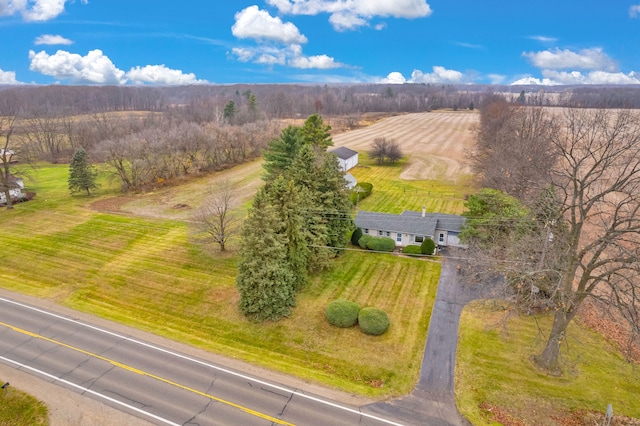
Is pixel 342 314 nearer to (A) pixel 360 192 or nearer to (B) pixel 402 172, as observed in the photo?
(A) pixel 360 192

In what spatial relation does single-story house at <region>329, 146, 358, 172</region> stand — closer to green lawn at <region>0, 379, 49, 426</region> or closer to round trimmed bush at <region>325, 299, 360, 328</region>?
round trimmed bush at <region>325, 299, 360, 328</region>

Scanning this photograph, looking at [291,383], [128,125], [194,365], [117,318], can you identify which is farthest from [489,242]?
[128,125]

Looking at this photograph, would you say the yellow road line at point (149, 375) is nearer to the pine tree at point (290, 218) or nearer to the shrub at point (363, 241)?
the pine tree at point (290, 218)

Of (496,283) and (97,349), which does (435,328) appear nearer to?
(496,283)

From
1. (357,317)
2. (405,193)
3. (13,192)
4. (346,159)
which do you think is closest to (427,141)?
(346,159)

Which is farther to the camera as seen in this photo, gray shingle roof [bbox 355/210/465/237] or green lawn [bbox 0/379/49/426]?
gray shingle roof [bbox 355/210/465/237]

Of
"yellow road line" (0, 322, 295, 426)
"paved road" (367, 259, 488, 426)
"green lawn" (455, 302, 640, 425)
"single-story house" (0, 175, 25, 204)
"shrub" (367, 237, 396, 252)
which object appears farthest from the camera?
"single-story house" (0, 175, 25, 204)

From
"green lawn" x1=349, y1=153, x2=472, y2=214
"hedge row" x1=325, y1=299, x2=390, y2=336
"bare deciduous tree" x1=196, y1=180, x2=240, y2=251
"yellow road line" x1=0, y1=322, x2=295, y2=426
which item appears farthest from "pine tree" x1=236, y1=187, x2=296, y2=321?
"green lawn" x1=349, y1=153, x2=472, y2=214

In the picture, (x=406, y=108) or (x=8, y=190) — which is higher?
(x=406, y=108)
